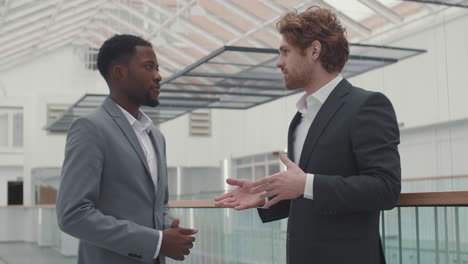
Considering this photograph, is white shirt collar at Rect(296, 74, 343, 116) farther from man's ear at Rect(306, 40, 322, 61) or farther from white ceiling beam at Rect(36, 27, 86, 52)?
white ceiling beam at Rect(36, 27, 86, 52)

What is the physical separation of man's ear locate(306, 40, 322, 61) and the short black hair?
750mm

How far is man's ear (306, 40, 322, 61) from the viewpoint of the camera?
2.42 metres

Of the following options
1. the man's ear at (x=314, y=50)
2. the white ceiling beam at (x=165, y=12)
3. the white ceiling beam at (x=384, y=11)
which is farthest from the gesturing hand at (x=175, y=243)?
the white ceiling beam at (x=165, y=12)

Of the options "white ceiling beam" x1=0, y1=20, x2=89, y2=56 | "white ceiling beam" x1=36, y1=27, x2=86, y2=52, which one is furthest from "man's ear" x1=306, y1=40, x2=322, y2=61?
"white ceiling beam" x1=36, y1=27, x2=86, y2=52

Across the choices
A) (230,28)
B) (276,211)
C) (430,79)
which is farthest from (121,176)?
(230,28)

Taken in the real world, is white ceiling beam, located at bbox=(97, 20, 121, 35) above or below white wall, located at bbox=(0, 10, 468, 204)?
above

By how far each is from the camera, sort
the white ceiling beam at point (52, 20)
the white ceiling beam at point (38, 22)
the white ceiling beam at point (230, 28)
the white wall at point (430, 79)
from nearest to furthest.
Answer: the white wall at point (430, 79)
the white ceiling beam at point (230, 28)
the white ceiling beam at point (52, 20)
the white ceiling beam at point (38, 22)

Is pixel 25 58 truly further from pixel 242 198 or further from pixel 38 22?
pixel 242 198

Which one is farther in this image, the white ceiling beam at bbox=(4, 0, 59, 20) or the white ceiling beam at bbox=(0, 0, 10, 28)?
the white ceiling beam at bbox=(4, 0, 59, 20)

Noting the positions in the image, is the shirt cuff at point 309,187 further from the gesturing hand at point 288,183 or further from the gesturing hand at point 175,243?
the gesturing hand at point 175,243

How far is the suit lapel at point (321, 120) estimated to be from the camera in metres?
2.31

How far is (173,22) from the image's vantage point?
75.4 feet

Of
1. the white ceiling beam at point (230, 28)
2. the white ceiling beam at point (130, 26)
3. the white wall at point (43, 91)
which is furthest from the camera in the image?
the white wall at point (43, 91)

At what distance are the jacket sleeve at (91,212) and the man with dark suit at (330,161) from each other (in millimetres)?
364
